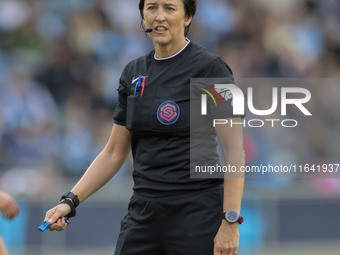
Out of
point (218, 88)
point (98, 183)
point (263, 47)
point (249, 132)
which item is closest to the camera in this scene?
point (218, 88)

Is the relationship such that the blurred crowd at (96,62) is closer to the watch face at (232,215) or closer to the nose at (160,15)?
the nose at (160,15)

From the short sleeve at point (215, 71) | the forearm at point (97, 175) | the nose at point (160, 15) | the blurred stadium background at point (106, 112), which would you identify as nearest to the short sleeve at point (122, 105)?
the forearm at point (97, 175)

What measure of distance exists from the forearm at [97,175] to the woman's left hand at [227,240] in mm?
935

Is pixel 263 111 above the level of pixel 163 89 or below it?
above

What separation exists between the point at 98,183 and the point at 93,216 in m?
4.65

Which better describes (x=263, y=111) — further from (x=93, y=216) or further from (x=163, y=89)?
(x=163, y=89)

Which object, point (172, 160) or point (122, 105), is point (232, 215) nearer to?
point (172, 160)

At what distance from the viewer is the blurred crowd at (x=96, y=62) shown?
32.6ft

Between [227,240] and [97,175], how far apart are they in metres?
1.03

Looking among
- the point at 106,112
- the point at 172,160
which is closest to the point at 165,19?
the point at 172,160

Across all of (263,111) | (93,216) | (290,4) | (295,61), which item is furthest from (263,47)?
(93,216)

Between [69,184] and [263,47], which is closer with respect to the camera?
[69,184]

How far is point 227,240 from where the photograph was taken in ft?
13.9

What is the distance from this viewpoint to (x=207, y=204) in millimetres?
4410
